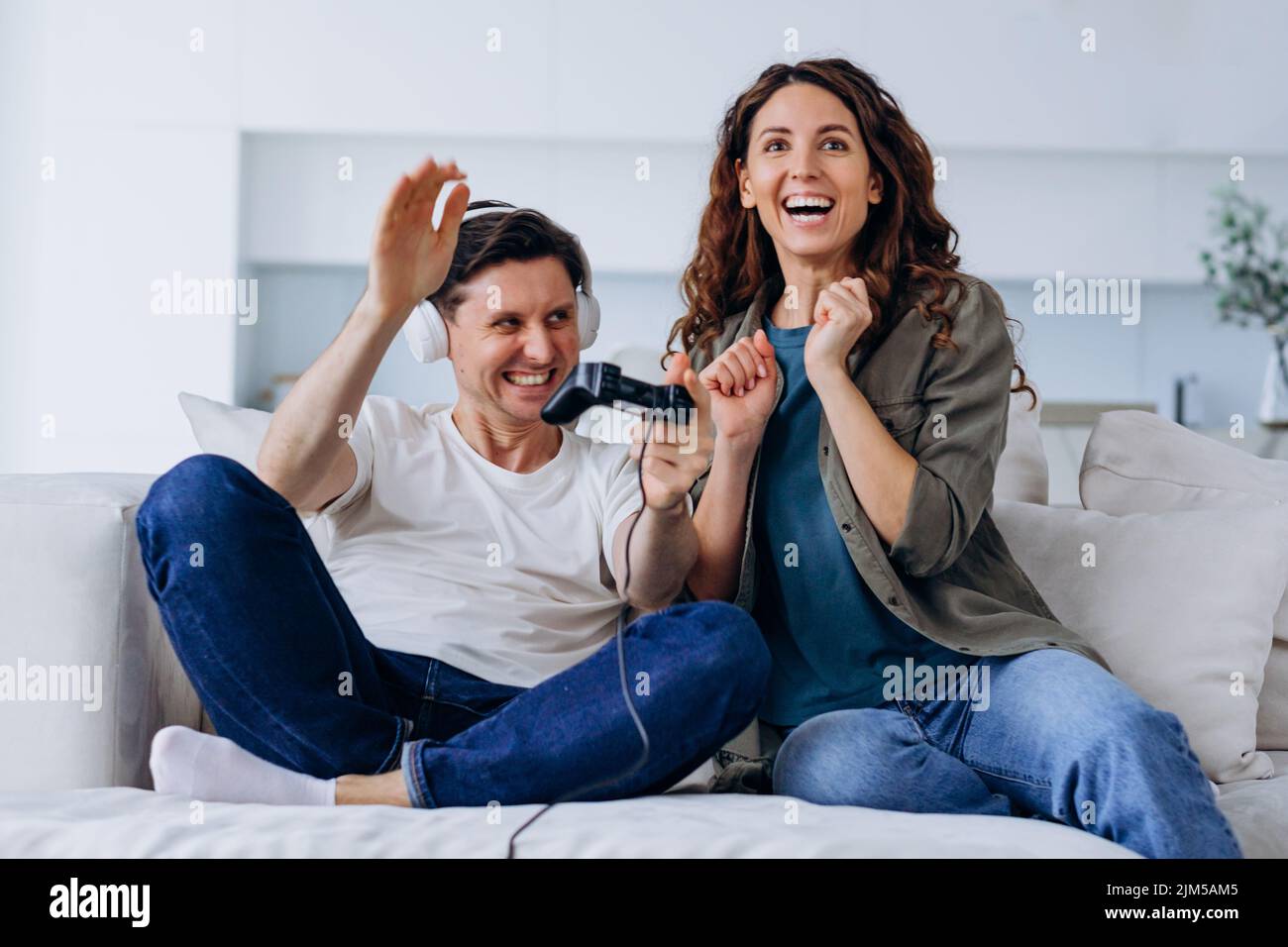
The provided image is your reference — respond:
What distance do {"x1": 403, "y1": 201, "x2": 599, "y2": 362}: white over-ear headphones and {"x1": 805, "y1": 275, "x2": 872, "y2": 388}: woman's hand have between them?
28 cm

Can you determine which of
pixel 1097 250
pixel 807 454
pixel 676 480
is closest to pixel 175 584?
pixel 676 480

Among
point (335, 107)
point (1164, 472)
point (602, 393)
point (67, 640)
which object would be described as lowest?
point (67, 640)

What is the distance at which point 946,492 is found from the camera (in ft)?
4.42

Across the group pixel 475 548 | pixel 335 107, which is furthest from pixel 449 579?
pixel 335 107

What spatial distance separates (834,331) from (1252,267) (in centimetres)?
342

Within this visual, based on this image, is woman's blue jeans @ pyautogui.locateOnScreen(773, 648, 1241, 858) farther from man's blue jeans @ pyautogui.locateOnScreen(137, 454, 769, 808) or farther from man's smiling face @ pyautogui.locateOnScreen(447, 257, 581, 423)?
man's smiling face @ pyautogui.locateOnScreen(447, 257, 581, 423)

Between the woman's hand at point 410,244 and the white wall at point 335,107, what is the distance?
2.75 m

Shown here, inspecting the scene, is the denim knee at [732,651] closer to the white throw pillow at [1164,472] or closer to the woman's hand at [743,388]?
the woman's hand at [743,388]

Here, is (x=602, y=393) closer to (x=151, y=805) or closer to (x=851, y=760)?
(x=851, y=760)

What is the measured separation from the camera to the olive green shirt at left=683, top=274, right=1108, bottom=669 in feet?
4.37

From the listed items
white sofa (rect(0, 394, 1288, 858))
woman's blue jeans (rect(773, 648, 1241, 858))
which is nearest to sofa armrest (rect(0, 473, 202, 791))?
white sofa (rect(0, 394, 1288, 858))

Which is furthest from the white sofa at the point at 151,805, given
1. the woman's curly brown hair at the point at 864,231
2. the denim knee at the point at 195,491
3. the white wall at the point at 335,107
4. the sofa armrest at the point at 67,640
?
the white wall at the point at 335,107

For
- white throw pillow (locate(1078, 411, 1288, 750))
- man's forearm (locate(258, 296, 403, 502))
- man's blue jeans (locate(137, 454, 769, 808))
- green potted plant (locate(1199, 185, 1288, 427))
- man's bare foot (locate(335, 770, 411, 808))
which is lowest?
man's bare foot (locate(335, 770, 411, 808))
